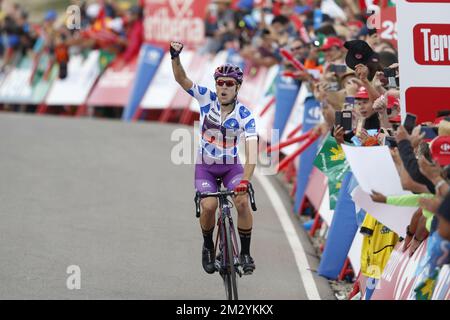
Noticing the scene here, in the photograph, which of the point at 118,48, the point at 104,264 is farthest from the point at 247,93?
the point at 104,264

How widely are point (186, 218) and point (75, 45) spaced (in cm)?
1483

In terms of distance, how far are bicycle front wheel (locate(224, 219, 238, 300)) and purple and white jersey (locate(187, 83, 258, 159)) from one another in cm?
78

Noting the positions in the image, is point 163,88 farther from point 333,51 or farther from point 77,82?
point 333,51

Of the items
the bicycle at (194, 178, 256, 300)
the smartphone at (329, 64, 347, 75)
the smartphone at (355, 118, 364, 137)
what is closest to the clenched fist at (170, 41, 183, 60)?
the bicycle at (194, 178, 256, 300)

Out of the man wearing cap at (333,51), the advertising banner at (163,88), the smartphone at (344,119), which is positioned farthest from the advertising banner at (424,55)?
the advertising banner at (163,88)

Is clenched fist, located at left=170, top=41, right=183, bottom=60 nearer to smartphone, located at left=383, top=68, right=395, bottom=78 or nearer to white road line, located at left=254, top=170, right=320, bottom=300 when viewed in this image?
smartphone, located at left=383, top=68, right=395, bottom=78

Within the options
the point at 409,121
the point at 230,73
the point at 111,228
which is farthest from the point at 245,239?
the point at 111,228

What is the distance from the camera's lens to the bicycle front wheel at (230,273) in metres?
10.3

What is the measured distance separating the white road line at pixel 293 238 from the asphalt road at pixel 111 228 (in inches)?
3.1

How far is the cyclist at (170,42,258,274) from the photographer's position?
35.1 ft

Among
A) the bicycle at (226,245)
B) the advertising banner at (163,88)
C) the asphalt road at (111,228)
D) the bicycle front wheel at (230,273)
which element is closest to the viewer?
the bicycle front wheel at (230,273)

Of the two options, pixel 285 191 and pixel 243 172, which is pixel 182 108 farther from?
pixel 243 172

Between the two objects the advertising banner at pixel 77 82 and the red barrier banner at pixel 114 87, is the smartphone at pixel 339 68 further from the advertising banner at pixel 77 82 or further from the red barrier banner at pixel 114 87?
the advertising banner at pixel 77 82

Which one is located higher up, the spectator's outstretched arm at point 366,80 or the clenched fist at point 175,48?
the clenched fist at point 175,48
